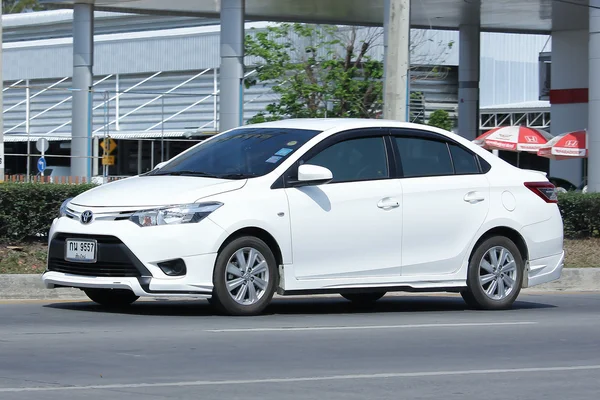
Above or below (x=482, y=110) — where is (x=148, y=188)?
below

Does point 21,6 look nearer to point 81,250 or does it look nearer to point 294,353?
point 81,250

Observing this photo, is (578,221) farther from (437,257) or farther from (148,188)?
(148,188)

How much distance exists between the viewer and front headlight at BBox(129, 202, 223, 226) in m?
9.86

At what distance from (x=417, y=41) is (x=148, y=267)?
1228 inches

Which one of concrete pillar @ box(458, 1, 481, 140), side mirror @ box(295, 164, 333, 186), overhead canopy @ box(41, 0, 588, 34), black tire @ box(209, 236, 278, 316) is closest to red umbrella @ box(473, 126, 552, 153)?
overhead canopy @ box(41, 0, 588, 34)

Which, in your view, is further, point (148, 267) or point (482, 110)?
point (482, 110)

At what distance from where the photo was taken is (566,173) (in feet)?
130

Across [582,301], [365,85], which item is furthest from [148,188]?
[365,85]

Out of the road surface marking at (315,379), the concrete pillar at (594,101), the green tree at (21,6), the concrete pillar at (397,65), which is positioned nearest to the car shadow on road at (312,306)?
the road surface marking at (315,379)

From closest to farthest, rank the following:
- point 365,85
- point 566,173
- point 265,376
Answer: point 265,376 < point 365,85 < point 566,173

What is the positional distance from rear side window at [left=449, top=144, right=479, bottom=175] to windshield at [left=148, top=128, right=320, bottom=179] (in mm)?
1591

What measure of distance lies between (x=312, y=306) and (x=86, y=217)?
9.67 feet

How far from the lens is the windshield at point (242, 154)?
10625mm

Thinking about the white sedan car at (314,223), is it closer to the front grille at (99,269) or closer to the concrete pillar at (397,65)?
the front grille at (99,269)
